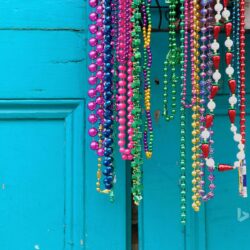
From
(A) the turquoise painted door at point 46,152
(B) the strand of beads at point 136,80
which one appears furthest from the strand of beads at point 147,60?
(A) the turquoise painted door at point 46,152

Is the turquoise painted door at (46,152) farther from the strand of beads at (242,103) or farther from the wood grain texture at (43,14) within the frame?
the strand of beads at (242,103)

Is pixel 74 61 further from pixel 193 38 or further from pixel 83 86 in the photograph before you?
pixel 193 38

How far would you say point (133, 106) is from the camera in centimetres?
90

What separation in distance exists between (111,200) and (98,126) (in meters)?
0.17

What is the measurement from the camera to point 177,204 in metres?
1.09

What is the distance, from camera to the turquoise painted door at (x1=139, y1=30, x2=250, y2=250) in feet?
3.56

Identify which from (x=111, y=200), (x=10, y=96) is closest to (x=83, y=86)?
(x=10, y=96)

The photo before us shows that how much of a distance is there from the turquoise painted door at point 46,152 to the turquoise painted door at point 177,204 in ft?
0.22

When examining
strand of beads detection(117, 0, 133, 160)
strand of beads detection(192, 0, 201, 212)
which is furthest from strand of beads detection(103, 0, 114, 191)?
strand of beads detection(192, 0, 201, 212)

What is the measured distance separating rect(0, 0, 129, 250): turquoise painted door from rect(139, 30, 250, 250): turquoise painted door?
0.07 metres

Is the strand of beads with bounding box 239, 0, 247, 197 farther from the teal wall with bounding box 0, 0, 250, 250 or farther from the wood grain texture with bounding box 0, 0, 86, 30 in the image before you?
the wood grain texture with bounding box 0, 0, 86, 30

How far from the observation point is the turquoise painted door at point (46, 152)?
3.52 feet

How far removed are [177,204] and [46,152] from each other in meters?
0.33

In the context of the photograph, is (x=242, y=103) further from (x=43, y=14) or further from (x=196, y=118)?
(x=43, y=14)
